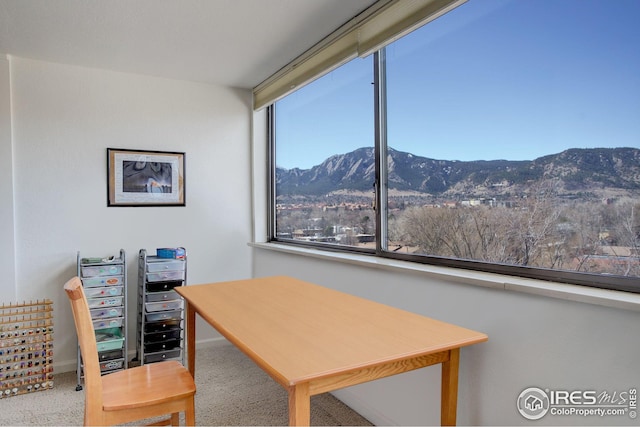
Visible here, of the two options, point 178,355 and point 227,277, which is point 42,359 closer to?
point 178,355

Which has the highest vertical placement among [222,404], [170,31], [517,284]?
[170,31]

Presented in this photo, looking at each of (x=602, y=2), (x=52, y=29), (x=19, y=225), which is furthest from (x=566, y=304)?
(x=19, y=225)

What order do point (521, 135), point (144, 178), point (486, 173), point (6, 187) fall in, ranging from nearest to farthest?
point (521, 135)
point (486, 173)
point (6, 187)
point (144, 178)

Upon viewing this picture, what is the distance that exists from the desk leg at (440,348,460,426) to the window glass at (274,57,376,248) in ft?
4.00

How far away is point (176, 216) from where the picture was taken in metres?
3.68

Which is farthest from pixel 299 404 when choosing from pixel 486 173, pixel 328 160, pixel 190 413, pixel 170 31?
pixel 170 31

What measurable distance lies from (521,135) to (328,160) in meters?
1.62

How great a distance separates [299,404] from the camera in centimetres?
115

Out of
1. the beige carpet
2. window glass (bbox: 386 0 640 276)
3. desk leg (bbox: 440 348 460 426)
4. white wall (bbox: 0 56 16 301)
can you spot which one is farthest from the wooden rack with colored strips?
desk leg (bbox: 440 348 460 426)

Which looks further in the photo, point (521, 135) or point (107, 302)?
point (107, 302)

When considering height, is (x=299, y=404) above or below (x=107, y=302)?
above

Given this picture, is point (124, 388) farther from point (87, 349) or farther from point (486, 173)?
point (486, 173)

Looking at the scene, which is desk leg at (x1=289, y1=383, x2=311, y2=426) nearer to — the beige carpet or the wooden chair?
the wooden chair

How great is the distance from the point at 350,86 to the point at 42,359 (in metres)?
2.88
